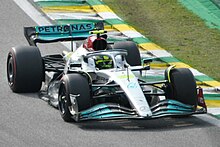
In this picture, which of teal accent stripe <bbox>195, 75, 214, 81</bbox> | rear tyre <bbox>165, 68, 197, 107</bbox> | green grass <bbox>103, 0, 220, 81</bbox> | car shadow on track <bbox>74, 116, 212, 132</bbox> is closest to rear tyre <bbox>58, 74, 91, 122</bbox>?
car shadow on track <bbox>74, 116, 212, 132</bbox>

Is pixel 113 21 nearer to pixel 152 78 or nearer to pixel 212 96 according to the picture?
pixel 152 78

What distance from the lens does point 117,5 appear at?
22.0 metres

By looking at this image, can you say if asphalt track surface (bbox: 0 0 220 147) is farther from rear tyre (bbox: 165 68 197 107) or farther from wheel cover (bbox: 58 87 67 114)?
rear tyre (bbox: 165 68 197 107)

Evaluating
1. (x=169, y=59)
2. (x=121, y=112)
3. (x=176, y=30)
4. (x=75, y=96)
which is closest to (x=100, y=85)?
(x=75, y=96)

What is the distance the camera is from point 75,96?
1435cm

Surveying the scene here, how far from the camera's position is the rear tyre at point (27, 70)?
16.1 meters

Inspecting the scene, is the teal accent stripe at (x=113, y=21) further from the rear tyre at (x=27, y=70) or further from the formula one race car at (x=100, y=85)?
the rear tyre at (x=27, y=70)

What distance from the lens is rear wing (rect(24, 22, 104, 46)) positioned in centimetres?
1706

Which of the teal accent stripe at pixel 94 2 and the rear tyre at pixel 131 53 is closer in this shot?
the rear tyre at pixel 131 53

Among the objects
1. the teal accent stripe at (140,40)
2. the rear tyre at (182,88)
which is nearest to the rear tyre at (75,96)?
the rear tyre at (182,88)

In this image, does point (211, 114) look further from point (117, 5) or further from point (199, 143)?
point (117, 5)

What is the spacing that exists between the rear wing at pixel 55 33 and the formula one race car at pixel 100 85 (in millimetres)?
359

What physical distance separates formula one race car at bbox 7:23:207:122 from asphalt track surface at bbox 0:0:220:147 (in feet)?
0.66

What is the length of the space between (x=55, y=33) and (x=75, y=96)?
304 centimetres
